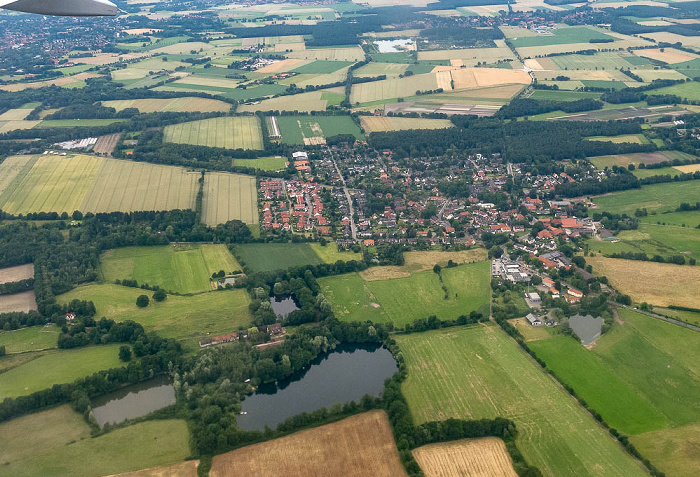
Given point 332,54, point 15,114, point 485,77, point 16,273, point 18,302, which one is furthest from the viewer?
point 332,54

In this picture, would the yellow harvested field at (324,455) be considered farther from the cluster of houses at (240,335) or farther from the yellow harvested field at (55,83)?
the yellow harvested field at (55,83)

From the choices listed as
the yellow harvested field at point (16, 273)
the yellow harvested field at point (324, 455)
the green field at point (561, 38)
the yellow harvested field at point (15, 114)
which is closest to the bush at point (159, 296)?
the yellow harvested field at point (16, 273)

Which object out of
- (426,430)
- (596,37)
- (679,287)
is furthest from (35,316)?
(596,37)

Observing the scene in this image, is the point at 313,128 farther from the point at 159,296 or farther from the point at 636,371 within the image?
the point at 636,371

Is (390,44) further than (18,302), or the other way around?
(390,44)

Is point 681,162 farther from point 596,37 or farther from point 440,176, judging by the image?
point 596,37

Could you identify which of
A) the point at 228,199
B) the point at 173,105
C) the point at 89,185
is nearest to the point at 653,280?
the point at 228,199
